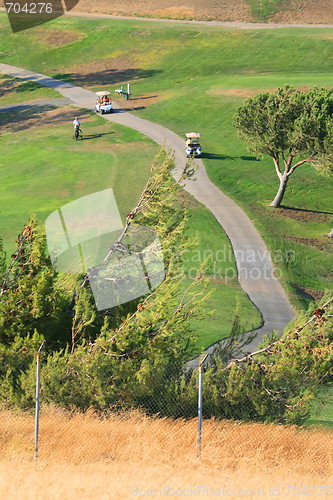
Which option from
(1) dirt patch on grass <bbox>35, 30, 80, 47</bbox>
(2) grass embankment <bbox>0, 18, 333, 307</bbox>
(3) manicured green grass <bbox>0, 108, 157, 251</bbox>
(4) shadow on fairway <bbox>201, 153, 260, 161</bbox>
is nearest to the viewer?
(2) grass embankment <bbox>0, 18, 333, 307</bbox>

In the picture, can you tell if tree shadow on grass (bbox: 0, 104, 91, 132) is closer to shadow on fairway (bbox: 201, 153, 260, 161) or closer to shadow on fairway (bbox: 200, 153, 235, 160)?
shadow on fairway (bbox: 200, 153, 235, 160)

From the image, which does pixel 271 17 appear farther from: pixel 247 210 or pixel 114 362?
pixel 114 362

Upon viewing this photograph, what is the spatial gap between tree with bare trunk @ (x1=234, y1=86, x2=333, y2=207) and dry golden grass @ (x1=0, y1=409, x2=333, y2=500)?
32.8 metres

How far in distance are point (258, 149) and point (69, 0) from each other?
71.4 meters

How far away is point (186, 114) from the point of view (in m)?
69.9

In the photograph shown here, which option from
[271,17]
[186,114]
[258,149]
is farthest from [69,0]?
[258,149]

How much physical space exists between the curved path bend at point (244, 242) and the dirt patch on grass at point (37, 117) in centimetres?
403

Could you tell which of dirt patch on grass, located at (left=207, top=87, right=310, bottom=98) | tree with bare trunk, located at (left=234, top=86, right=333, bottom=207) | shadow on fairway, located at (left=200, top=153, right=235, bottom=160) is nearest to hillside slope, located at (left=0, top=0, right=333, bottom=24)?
dirt patch on grass, located at (left=207, top=87, right=310, bottom=98)

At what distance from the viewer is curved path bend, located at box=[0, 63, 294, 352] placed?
35116 millimetres

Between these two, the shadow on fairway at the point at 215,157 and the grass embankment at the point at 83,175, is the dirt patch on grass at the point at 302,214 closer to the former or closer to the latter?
the grass embankment at the point at 83,175

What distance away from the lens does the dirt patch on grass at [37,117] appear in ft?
231

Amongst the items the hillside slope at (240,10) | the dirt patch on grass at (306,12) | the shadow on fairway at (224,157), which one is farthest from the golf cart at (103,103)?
the dirt patch on grass at (306,12)

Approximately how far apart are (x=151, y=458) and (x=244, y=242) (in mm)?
30167

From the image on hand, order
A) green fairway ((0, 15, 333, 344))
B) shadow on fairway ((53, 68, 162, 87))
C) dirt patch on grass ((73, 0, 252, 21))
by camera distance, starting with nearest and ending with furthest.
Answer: green fairway ((0, 15, 333, 344)) → shadow on fairway ((53, 68, 162, 87)) → dirt patch on grass ((73, 0, 252, 21))
